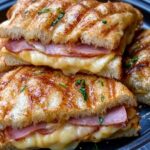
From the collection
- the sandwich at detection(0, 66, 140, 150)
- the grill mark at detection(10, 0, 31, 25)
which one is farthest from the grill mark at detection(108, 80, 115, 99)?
the grill mark at detection(10, 0, 31, 25)

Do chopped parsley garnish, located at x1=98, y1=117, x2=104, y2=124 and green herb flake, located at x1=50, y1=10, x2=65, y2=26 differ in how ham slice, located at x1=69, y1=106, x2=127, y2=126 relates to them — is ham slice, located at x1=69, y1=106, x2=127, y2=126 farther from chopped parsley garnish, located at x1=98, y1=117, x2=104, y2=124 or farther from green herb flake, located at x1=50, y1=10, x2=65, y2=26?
green herb flake, located at x1=50, y1=10, x2=65, y2=26

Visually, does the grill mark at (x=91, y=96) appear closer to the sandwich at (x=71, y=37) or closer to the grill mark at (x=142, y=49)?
the sandwich at (x=71, y=37)

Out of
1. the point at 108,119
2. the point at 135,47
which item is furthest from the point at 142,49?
the point at 108,119

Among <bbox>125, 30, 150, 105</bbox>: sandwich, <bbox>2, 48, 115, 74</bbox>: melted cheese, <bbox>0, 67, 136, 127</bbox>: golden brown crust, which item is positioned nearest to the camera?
<bbox>0, 67, 136, 127</bbox>: golden brown crust

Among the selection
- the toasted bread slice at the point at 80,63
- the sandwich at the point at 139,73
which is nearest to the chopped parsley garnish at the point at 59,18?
the toasted bread slice at the point at 80,63

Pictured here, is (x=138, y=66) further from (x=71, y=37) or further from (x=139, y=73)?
(x=71, y=37)

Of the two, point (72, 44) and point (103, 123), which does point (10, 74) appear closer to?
point (72, 44)

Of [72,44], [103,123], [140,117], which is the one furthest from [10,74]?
[140,117]

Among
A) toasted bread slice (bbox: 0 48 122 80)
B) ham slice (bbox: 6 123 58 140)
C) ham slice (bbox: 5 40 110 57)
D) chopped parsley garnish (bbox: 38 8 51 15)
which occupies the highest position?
chopped parsley garnish (bbox: 38 8 51 15)
